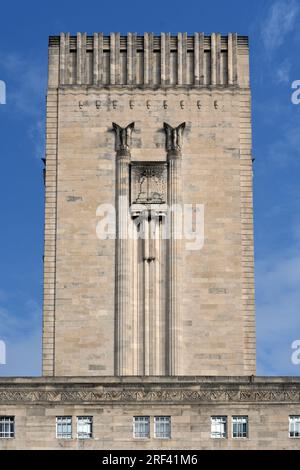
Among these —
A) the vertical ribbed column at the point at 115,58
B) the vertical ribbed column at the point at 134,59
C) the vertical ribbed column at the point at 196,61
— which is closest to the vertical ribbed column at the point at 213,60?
the vertical ribbed column at the point at 196,61

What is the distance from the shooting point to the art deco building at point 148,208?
249 ft

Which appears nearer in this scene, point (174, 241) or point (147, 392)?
point (147, 392)

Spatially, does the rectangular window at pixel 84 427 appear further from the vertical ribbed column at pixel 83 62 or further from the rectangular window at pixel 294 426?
the vertical ribbed column at pixel 83 62

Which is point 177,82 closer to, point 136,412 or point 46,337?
point 46,337

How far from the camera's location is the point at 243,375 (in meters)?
74.4

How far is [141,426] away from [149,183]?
54.4 feet

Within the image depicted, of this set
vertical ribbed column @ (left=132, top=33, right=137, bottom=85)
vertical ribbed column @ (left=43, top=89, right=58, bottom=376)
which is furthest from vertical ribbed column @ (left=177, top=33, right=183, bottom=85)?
vertical ribbed column @ (left=43, top=89, right=58, bottom=376)

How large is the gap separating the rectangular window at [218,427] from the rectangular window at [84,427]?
596 cm

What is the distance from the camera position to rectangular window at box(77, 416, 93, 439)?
66812 mm

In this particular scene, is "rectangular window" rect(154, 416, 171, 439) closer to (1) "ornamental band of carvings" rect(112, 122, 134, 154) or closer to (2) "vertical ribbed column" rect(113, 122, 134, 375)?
(2) "vertical ribbed column" rect(113, 122, 134, 375)

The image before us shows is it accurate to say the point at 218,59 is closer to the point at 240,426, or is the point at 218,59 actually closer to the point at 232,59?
the point at 232,59

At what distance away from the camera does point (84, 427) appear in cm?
6700

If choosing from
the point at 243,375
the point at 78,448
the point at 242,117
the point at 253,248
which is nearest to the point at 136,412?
the point at 78,448

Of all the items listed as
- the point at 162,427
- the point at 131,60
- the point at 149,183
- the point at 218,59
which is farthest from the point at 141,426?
the point at 218,59
